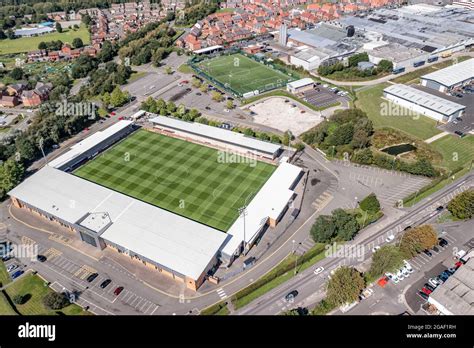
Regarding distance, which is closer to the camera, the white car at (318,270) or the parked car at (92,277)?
the parked car at (92,277)

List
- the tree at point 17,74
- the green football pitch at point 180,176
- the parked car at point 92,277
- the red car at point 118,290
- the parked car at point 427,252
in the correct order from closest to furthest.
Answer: the red car at point 118,290 → the parked car at point 92,277 → the parked car at point 427,252 → the green football pitch at point 180,176 → the tree at point 17,74

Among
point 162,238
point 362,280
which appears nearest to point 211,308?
point 162,238

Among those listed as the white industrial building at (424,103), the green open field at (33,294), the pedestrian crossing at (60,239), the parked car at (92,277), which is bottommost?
the green open field at (33,294)

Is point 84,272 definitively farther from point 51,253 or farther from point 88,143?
point 88,143

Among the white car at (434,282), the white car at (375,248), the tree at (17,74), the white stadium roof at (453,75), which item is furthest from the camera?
the tree at (17,74)

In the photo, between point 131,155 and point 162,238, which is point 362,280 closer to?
point 162,238

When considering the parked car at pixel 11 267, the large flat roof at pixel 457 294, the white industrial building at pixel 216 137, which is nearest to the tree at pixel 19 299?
the parked car at pixel 11 267

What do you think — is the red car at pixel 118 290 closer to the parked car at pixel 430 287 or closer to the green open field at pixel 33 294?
the green open field at pixel 33 294
